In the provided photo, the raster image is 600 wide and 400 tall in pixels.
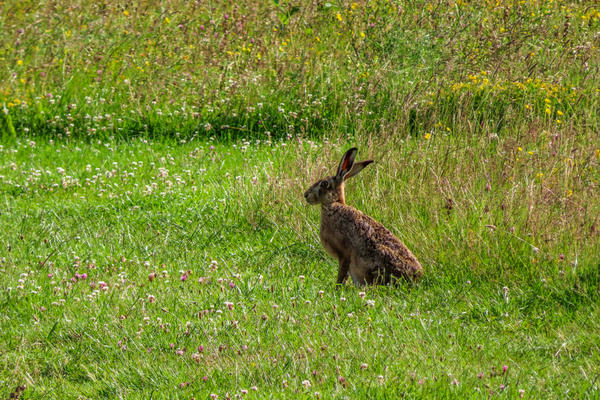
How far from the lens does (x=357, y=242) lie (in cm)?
654

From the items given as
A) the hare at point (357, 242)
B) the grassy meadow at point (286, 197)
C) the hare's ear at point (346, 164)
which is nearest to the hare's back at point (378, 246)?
the hare at point (357, 242)

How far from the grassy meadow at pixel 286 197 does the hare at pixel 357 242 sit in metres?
0.16

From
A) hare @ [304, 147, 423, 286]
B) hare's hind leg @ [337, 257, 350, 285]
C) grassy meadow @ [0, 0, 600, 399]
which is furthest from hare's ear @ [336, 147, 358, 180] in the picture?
grassy meadow @ [0, 0, 600, 399]

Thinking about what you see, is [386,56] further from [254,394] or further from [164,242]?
[254,394]

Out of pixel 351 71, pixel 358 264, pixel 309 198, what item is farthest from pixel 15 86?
pixel 358 264

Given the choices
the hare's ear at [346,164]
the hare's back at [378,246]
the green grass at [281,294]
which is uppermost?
the hare's ear at [346,164]

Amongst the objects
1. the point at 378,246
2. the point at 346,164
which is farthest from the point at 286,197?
the point at 378,246

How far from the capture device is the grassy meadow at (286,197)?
17.6 feet

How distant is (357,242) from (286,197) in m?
2.28

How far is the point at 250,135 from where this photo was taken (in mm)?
12070

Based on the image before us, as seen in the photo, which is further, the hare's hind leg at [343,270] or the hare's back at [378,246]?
the hare's hind leg at [343,270]

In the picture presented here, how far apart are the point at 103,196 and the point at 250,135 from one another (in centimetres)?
291

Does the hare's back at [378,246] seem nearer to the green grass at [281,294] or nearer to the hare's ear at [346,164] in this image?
the green grass at [281,294]

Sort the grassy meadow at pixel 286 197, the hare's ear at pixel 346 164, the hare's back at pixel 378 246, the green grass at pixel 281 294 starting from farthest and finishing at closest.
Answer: the hare's ear at pixel 346 164, the hare's back at pixel 378 246, the grassy meadow at pixel 286 197, the green grass at pixel 281 294
